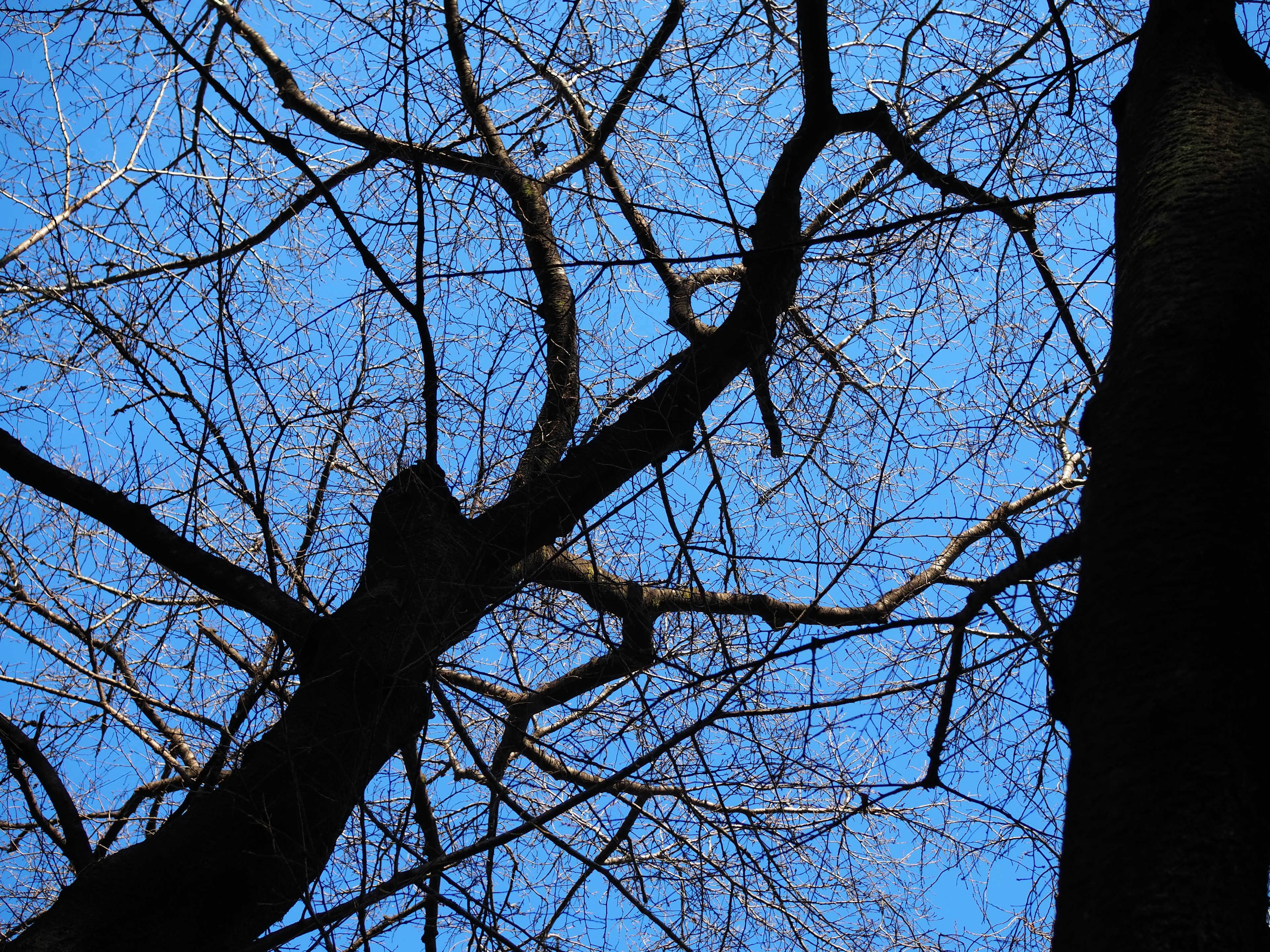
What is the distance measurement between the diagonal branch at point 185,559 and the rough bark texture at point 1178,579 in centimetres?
201

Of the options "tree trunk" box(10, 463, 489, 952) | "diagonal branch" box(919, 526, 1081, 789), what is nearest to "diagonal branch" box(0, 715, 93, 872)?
"tree trunk" box(10, 463, 489, 952)

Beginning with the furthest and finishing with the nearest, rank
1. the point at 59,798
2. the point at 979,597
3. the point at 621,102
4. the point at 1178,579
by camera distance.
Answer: the point at 621,102, the point at 59,798, the point at 979,597, the point at 1178,579

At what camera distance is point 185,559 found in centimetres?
268

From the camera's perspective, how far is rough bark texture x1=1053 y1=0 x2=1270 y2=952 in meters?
0.98

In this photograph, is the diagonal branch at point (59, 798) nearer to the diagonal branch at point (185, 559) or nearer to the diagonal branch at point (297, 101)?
the diagonal branch at point (185, 559)

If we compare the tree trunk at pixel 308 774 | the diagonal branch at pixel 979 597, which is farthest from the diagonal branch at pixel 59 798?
the diagonal branch at pixel 979 597

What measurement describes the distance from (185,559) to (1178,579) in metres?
2.35

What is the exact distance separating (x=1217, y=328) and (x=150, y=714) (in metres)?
3.28

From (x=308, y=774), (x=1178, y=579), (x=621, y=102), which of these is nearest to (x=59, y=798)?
(x=308, y=774)

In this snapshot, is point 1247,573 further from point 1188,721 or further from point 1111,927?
point 1111,927

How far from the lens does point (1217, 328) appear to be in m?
1.32

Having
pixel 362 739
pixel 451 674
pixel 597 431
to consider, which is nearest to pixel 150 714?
pixel 451 674

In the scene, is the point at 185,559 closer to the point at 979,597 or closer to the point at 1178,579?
the point at 979,597

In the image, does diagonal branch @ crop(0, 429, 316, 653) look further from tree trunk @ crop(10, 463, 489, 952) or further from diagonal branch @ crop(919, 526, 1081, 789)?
diagonal branch @ crop(919, 526, 1081, 789)
